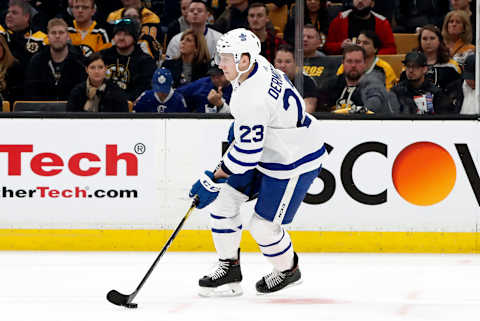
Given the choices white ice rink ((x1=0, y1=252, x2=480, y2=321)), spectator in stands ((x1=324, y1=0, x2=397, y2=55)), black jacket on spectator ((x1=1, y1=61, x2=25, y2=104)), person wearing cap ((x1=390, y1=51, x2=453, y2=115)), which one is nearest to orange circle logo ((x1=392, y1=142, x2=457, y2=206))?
person wearing cap ((x1=390, y1=51, x2=453, y2=115))

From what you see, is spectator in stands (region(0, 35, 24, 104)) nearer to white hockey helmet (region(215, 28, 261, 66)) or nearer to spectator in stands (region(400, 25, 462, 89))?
white hockey helmet (region(215, 28, 261, 66))

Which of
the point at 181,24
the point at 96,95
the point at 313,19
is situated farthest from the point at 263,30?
the point at 96,95

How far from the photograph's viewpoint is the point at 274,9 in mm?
6191

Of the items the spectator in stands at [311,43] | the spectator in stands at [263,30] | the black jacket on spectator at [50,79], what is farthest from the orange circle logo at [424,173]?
the black jacket on spectator at [50,79]

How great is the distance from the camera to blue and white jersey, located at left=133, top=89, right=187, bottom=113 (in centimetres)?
588

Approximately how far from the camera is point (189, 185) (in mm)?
5824

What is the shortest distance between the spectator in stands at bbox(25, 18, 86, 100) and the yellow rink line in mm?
907

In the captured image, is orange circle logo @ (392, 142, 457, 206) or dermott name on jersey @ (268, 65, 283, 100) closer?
dermott name on jersey @ (268, 65, 283, 100)

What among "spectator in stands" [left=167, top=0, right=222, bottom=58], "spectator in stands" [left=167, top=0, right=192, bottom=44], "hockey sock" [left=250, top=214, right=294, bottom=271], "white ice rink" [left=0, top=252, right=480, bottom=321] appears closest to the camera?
"white ice rink" [left=0, top=252, right=480, bottom=321]

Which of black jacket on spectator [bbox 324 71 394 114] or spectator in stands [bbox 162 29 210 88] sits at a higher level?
spectator in stands [bbox 162 29 210 88]

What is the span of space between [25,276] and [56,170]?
105 centimetres

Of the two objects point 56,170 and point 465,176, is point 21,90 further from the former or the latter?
point 465,176

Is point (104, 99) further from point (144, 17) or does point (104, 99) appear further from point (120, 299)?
point (120, 299)

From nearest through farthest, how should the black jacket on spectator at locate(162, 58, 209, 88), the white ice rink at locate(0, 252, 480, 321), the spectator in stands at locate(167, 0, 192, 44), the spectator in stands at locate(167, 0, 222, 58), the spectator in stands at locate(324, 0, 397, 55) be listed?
1. the white ice rink at locate(0, 252, 480, 321)
2. the black jacket on spectator at locate(162, 58, 209, 88)
3. the spectator in stands at locate(324, 0, 397, 55)
4. the spectator in stands at locate(167, 0, 222, 58)
5. the spectator in stands at locate(167, 0, 192, 44)
